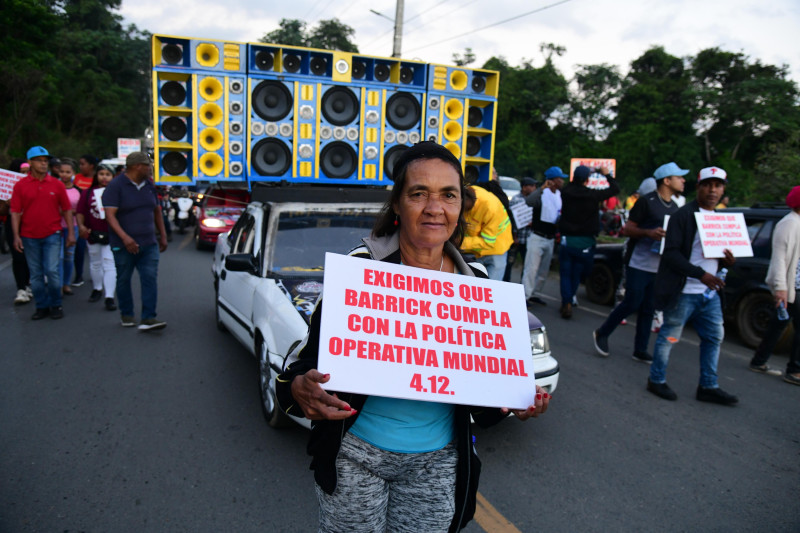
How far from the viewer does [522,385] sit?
1.79 metres

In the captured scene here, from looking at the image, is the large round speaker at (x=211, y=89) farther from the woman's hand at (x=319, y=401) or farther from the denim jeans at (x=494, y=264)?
the woman's hand at (x=319, y=401)

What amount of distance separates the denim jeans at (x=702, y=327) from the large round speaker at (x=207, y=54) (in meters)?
5.57

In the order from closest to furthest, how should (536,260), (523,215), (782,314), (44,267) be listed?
(782,314)
(44,267)
(536,260)
(523,215)

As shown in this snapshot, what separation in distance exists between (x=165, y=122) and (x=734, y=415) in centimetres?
675

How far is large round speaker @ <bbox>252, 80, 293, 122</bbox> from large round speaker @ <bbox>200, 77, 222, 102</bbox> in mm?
415

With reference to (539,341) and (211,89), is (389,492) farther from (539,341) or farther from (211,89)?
(211,89)

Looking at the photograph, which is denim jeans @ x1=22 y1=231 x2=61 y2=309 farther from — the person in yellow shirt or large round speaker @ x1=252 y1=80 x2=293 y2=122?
the person in yellow shirt

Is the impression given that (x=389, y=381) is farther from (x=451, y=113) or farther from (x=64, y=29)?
(x=64, y=29)

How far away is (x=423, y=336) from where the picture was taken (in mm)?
1747

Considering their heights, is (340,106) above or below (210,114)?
above

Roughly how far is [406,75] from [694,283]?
439 centimetres

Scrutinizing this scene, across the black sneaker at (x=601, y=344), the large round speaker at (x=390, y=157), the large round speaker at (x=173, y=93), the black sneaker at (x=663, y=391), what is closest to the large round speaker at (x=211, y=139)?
the large round speaker at (x=173, y=93)

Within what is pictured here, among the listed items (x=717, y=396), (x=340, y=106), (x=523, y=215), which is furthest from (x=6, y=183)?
(x=717, y=396)

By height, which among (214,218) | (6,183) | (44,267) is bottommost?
(44,267)
